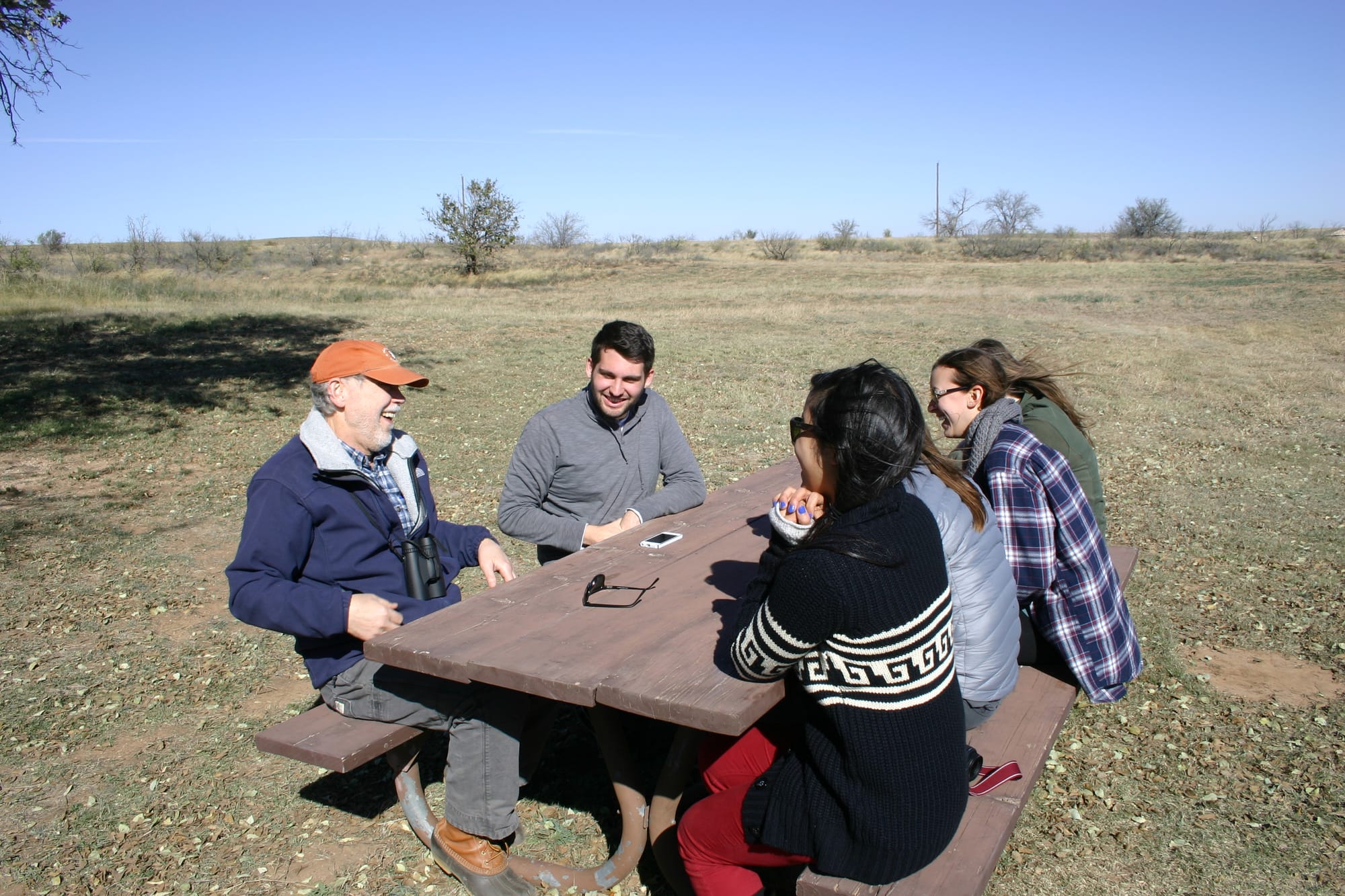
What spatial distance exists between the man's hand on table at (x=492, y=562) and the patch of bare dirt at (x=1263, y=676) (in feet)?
10.8

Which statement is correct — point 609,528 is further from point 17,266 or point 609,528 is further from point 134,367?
point 17,266

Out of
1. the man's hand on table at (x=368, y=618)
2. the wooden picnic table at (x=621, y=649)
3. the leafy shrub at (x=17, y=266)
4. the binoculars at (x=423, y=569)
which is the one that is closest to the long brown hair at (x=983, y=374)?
the wooden picnic table at (x=621, y=649)

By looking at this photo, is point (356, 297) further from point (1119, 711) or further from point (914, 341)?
point (1119, 711)

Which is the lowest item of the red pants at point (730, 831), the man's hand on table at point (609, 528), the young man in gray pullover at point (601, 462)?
the red pants at point (730, 831)

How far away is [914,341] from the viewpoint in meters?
16.5

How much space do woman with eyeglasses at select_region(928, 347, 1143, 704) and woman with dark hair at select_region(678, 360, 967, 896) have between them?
119cm

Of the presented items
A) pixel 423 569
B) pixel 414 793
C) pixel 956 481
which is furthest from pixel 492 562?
pixel 956 481

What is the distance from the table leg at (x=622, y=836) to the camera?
2973mm

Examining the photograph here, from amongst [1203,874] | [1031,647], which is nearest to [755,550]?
[1031,647]

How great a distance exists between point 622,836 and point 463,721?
2.16ft

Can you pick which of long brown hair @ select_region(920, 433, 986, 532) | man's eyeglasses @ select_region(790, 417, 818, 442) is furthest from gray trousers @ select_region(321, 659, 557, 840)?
long brown hair @ select_region(920, 433, 986, 532)

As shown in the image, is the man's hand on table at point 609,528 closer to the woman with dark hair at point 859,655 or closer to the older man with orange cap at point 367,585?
the older man with orange cap at point 367,585

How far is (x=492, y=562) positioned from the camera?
350 centimetres

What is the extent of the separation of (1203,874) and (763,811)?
184 cm
